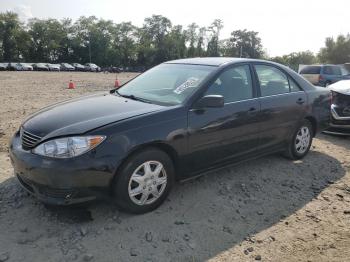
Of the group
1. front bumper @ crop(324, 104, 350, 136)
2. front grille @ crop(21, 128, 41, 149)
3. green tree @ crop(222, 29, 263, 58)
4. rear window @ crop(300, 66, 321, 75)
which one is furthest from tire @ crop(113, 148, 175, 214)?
green tree @ crop(222, 29, 263, 58)

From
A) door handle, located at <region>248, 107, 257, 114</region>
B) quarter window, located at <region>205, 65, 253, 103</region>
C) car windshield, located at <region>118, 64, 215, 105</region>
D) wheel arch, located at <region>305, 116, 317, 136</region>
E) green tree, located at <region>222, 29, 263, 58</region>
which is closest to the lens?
car windshield, located at <region>118, 64, 215, 105</region>

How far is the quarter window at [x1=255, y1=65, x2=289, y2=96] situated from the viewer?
5.11m

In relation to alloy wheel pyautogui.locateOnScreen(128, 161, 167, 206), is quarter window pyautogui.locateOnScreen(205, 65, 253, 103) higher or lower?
higher

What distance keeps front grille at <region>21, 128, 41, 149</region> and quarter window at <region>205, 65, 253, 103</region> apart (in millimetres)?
1964

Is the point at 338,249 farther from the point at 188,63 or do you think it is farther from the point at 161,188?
the point at 188,63

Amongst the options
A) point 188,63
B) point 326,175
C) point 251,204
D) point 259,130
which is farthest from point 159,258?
point 326,175

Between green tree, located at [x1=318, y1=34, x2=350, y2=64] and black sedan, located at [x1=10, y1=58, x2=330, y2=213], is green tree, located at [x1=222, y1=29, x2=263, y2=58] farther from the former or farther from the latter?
black sedan, located at [x1=10, y1=58, x2=330, y2=213]

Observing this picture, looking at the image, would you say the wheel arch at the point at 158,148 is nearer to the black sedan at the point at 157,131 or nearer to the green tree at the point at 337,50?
the black sedan at the point at 157,131

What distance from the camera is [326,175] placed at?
17.5 ft

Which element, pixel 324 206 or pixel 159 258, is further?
pixel 324 206

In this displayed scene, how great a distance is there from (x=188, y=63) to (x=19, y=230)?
2.95 m

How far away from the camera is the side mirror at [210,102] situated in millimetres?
4105

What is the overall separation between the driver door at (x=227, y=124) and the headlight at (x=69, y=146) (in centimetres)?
114

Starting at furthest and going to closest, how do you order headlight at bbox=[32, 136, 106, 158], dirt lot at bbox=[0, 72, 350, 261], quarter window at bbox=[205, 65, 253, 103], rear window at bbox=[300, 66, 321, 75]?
rear window at bbox=[300, 66, 321, 75]
quarter window at bbox=[205, 65, 253, 103]
headlight at bbox=[32, 136, 106, 158]
dirt lot at bbox=[0, 72, 350, 261]
